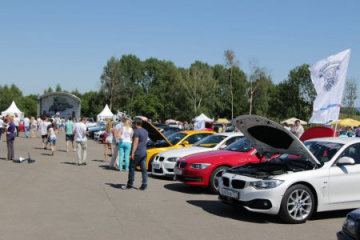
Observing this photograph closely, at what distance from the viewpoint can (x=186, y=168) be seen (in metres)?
10.2

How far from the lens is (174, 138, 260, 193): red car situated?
9961mm

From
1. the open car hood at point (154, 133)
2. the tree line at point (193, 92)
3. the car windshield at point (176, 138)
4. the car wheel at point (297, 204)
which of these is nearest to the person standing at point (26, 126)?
the car windshield at point (176, 138)

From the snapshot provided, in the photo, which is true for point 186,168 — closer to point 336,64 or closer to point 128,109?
point 336,64

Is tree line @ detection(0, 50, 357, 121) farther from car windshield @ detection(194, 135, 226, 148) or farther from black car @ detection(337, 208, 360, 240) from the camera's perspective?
black car @ detection(337, 208, 360, 240)

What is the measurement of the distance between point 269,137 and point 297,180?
1396 millimetres

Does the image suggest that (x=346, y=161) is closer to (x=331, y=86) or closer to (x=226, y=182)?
(x=226, y=182)

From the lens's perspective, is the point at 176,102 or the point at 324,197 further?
the point at 176,102

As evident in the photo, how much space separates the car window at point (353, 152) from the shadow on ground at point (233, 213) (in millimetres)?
1818

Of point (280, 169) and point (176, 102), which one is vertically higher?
point (176, 102)

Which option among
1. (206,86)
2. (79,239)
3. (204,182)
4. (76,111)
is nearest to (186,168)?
(204,182)

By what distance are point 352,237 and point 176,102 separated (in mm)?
73870

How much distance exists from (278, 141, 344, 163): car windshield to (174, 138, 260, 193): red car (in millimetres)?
1609

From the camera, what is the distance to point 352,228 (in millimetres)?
4809

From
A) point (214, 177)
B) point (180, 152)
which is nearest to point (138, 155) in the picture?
point (214, 177)
